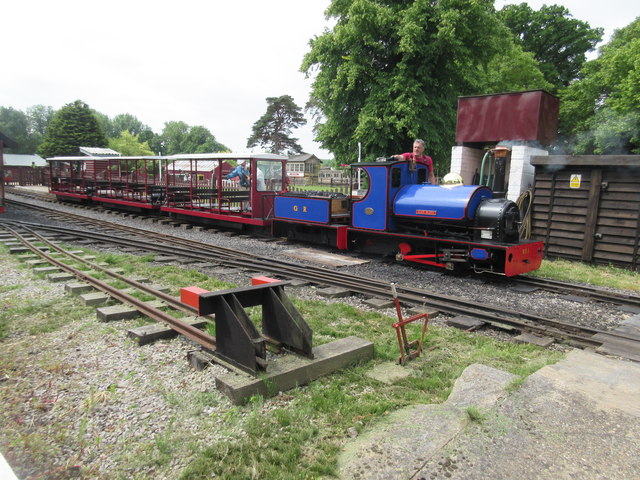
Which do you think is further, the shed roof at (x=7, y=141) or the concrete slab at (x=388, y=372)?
the shed roof at (x=7, y=141)

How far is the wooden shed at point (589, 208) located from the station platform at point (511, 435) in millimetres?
7187

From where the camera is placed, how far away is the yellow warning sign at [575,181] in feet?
32.7

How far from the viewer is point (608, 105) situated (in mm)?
22828

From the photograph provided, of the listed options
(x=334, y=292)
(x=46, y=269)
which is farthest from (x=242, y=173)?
(x=334, y=292)

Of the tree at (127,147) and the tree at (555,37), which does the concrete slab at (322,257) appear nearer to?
the tree at (555,37)

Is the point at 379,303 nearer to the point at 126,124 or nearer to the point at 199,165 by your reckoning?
the point at 199,165

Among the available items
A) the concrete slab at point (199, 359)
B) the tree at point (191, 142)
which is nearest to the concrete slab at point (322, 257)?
the concrete slab at point (199, 359)

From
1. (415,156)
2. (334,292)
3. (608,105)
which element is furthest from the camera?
(608,105)

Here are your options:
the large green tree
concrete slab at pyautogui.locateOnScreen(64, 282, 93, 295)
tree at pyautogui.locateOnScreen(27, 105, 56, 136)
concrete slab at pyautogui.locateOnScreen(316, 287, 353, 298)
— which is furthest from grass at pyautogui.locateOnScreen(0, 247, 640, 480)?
tree at pyautogui.locateOnScreen(27, 105, 56, 136)

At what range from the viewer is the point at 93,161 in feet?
69.1

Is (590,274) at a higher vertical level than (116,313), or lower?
lower

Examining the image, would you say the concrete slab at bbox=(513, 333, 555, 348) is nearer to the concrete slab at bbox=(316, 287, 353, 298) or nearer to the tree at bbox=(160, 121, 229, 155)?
the concrete slab at bbox=(316, 287, 353, 298)

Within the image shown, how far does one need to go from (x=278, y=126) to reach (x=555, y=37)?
128ft

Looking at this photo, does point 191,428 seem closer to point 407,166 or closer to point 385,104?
point 407,166
